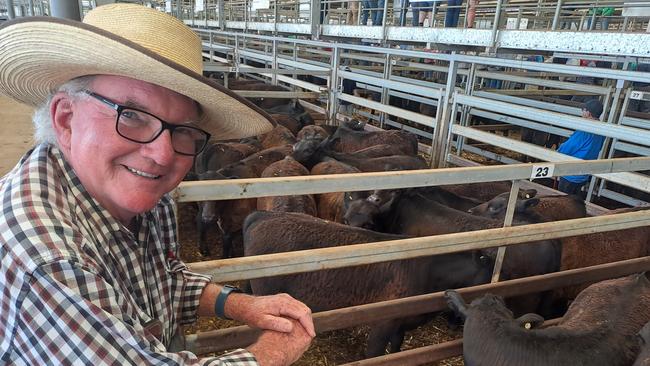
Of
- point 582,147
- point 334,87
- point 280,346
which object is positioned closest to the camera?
point 280,346

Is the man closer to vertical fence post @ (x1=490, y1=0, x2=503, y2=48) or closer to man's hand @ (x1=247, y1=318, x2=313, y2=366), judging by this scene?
man's hand @ (x1=247, y1=318, x2=313, y2=366)

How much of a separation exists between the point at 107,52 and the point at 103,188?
0.37 meters

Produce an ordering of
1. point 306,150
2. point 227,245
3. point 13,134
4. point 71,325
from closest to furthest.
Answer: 1. point 71,325
2. point 227,245
3. point 306,150
4. point 13,134

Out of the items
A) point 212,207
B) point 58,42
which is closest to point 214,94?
point 58,42

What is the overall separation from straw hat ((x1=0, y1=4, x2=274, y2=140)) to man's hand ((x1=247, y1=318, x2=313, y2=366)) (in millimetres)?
774

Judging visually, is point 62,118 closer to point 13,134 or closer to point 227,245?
point 227,245

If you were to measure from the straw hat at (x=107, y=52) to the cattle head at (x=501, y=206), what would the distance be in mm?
3444

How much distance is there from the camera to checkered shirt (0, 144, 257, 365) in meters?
0.94

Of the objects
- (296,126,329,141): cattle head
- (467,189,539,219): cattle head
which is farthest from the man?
(296,126,329,141): cattle head

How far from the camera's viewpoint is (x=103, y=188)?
4.08ft

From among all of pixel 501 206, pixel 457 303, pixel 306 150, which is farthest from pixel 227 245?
pixel 457 303

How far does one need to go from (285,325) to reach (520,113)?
15.0 feet

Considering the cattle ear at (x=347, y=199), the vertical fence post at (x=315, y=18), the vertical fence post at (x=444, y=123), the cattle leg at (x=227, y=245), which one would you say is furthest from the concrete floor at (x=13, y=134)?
the vertical fence post at (x=444, y=123)

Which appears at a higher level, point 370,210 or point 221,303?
point 221,303
